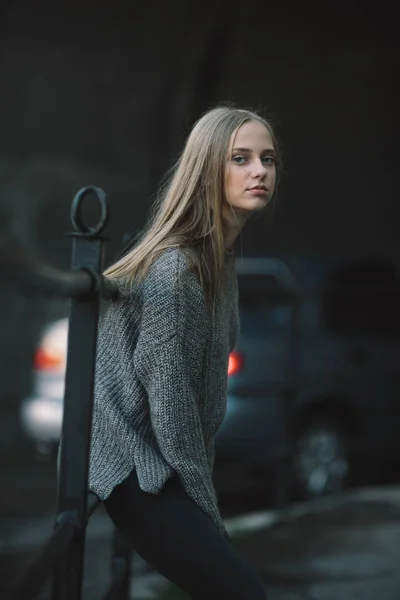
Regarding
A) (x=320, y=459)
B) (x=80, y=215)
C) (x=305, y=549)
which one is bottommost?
(x=305, y=549)

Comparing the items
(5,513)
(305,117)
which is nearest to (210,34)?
→ (305,117)

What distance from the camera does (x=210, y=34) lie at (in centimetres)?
1212

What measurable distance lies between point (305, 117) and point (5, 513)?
7876mm

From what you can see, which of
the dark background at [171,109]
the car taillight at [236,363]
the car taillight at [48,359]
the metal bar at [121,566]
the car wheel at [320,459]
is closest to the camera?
the metal bar at [121,566]

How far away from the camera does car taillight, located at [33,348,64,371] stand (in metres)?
8.68

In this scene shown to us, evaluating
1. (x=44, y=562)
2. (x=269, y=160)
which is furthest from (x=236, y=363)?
(x=44, y=562)

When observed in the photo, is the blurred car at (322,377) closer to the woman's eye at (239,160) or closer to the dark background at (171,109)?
the dark background at (171,109)

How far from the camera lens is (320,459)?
8.34m

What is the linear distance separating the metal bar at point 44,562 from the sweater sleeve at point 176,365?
0.79 ft

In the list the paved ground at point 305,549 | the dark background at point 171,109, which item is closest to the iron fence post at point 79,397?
the paved ground at point 305,549

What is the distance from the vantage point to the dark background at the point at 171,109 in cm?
1280

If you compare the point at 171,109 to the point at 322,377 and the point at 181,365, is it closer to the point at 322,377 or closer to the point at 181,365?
the point at 322,377

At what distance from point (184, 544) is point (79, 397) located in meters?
0.33

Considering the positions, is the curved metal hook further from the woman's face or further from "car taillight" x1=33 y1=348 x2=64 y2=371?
"car taillight" x1=33 y1=348 x2=64 y2=371
